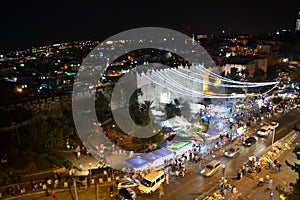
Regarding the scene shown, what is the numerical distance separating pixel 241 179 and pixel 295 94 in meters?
17.2

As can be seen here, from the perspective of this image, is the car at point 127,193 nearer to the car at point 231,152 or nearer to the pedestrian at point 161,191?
the pedestrian at point 161,191

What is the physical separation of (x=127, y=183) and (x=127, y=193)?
0.67m

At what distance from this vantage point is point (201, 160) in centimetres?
1233

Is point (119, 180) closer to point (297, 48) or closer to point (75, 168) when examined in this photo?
point (75, 168)

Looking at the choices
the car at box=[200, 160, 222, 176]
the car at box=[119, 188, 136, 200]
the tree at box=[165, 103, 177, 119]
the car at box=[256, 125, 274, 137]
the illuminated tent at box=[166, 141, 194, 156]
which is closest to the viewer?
the car at box=[119, 188, 136, 200]

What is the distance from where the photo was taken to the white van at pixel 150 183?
31.3ft

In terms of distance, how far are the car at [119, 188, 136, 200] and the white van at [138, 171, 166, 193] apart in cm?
46

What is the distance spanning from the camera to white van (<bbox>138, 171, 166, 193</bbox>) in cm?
953

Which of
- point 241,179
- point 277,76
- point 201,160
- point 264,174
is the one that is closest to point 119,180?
point 201,160

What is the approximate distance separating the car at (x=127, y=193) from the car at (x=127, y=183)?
0.29 metres

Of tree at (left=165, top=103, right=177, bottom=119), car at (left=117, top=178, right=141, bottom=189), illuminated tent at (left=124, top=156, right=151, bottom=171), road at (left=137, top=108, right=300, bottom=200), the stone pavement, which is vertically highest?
tree at (left=165, top=103, right=177, bottom=119)

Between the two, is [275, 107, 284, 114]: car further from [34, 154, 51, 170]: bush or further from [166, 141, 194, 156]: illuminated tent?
[34, 154, 51, 170]: bush

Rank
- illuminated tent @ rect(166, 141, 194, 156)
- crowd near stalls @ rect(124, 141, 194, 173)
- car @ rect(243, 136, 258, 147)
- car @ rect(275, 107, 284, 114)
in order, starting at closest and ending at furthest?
crowd near stalls @ rect(124, 141, 194, 173) → illuminated tent @ rect(166, 141, 194, 156) → car @ rect(243, 136, 258, 147) → car @ rect(275, 107, 284, 114)

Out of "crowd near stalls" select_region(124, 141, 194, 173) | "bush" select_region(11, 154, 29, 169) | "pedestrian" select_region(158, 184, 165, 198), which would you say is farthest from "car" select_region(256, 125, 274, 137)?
"bush" select_region(11, 154, 29, 169)
